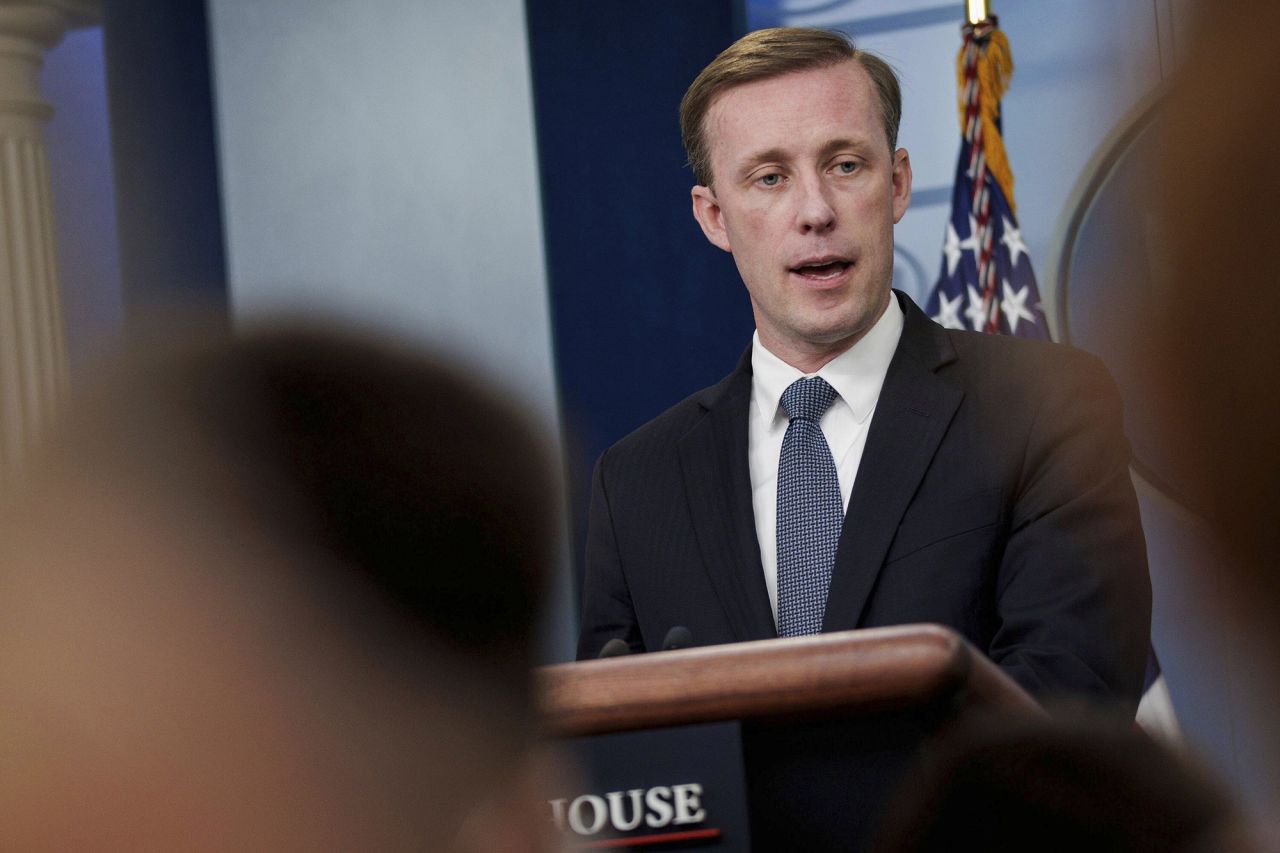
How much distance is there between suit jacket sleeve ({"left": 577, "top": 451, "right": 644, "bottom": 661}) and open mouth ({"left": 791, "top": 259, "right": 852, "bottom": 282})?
0.46 m

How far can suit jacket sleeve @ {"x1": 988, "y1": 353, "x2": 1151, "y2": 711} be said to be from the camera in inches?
69.7

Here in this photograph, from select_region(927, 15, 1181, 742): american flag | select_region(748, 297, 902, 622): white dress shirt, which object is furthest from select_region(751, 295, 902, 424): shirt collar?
select_region(927, 15, 1181, 742): american flag

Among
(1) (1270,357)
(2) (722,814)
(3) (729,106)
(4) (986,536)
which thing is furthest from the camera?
(3) (729,106)

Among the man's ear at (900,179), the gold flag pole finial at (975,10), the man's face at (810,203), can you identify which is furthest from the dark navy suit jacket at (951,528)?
the gold flag pole finial at (975,10)

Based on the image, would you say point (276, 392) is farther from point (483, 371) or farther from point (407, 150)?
point (407, 150)

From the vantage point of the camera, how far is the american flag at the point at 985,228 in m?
3.55

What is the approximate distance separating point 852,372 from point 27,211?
3.20 meters

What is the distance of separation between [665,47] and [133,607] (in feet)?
13.7

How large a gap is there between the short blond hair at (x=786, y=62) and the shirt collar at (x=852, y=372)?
317 mm

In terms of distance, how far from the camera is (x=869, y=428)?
2078mm

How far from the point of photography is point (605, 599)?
7.25 feet

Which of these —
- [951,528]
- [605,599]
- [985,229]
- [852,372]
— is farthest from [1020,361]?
[985,229]

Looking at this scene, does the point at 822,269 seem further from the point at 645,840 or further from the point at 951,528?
the point at 645,840

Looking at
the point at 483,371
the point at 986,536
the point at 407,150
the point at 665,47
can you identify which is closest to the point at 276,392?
the point at 483,371
